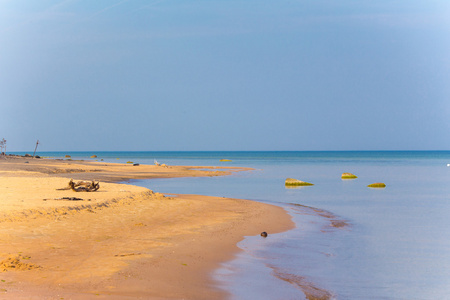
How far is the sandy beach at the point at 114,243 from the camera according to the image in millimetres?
8727

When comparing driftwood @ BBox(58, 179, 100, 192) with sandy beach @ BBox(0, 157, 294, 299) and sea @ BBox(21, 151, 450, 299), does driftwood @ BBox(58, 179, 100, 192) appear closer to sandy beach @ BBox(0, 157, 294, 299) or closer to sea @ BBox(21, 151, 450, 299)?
sandy beach @ BBox(0, 157, 294, 299)

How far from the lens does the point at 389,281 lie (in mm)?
10852

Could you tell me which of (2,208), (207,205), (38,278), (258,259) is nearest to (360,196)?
(207,205)

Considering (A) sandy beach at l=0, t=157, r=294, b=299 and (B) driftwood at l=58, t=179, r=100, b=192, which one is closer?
(A) sandy beach at l=0, t=157, r=294, b=299

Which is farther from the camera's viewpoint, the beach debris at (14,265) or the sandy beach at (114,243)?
the beach debris at (14,265)

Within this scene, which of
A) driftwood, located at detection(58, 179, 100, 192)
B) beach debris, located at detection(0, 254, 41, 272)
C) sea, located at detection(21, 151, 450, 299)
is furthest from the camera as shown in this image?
driftwood, located at detection(58, 179, 100, 192)

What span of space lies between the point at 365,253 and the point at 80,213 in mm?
10352

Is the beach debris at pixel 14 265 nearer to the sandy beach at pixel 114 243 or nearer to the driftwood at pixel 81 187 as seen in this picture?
the sandy beach at pixel 114 243

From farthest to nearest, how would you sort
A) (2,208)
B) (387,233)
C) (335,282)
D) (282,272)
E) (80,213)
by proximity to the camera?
(387,233)
(80,213)
(2,208)
(282,272)
(335,282)

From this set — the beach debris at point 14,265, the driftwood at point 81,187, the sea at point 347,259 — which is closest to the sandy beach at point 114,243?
the beach debris at point 14,265

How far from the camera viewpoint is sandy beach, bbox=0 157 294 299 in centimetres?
873

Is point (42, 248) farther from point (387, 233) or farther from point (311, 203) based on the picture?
point (311, 203)

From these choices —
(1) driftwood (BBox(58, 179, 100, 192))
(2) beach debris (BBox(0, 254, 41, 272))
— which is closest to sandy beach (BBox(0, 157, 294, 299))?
(2) beach debris (BBox(0, 254, 41, 272))

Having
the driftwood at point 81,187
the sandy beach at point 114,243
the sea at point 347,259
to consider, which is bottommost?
Answer: the sea at point 347,259
